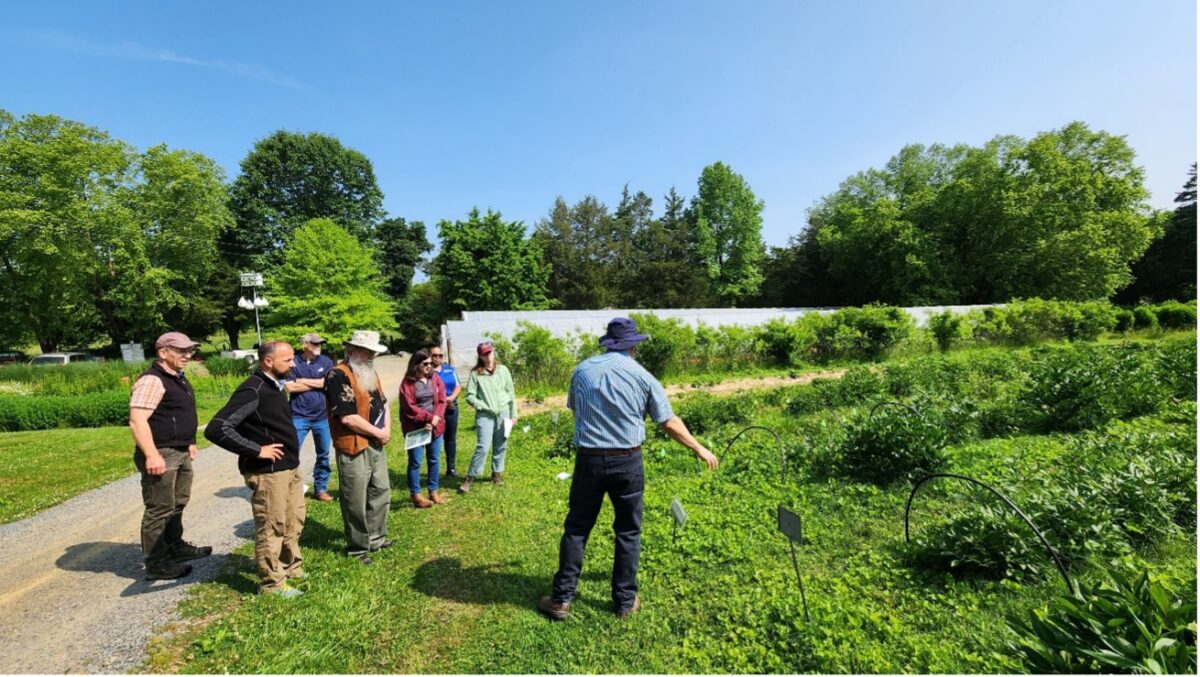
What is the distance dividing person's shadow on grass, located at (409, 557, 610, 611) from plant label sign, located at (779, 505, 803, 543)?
56.6 inches

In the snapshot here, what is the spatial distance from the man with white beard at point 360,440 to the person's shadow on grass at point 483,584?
659mm

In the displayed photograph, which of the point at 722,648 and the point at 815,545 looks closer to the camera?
the point at 722,648

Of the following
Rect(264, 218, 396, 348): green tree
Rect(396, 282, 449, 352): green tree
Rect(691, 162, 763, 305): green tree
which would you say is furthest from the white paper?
Rect(691, 162, 763, 305): green tree

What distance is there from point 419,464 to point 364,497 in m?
1.44

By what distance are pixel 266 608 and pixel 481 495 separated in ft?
8.85

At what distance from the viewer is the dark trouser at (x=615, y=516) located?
3227 mm

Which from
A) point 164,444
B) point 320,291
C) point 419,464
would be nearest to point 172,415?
point 164,444

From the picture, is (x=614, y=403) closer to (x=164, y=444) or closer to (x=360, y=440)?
(x=360, y=440)

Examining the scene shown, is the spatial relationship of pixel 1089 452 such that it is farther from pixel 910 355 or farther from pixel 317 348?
pixel 910 355

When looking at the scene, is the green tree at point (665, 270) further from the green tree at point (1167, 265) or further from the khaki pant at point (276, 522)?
the khaki pant at point (276, 522)

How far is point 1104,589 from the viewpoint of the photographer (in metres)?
2.47

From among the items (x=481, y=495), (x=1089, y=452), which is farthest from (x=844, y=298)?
(x=481, y=495)

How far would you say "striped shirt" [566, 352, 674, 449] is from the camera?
10.5ft

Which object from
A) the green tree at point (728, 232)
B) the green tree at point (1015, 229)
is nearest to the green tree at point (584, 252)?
the green tree at point (728, 232)
